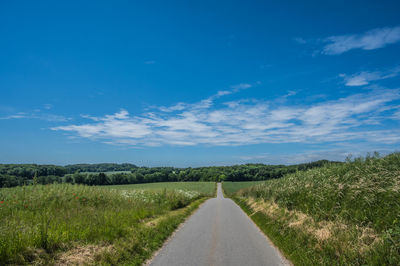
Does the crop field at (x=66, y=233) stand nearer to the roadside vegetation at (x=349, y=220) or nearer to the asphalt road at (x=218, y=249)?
the asphalt road at (x=218, y=249)

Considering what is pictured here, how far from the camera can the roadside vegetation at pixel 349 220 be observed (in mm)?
6077

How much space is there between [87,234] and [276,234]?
7.87 metres

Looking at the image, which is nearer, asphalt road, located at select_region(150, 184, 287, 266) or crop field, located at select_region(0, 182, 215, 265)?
crop field, located at select_region(0, 182, 215, 265)

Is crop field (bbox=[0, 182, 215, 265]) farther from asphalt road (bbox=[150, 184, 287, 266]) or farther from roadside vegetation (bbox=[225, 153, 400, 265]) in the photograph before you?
roadside vegetation (bbox=[225, 153, 400, 265])

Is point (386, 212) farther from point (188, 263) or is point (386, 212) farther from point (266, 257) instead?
point (188, 263)

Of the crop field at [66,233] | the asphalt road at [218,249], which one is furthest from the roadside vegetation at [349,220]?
the crop field at [66,233]

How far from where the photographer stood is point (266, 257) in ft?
24.7

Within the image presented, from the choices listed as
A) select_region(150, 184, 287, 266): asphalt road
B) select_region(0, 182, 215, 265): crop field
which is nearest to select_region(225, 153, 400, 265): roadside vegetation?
select_region(150, 184, 287, 266): asphalt road

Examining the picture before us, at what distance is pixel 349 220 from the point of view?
8031 millimetres

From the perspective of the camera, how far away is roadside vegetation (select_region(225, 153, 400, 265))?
239 inches

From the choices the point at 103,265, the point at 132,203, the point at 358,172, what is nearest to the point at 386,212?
the point at 358,172

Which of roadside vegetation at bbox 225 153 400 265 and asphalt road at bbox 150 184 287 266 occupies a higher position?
roadside vegetation at bbox 225 153 400 265

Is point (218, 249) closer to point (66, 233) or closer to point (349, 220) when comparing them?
point (349, 220)

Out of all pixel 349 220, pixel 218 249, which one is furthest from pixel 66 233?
pixel 349 220
